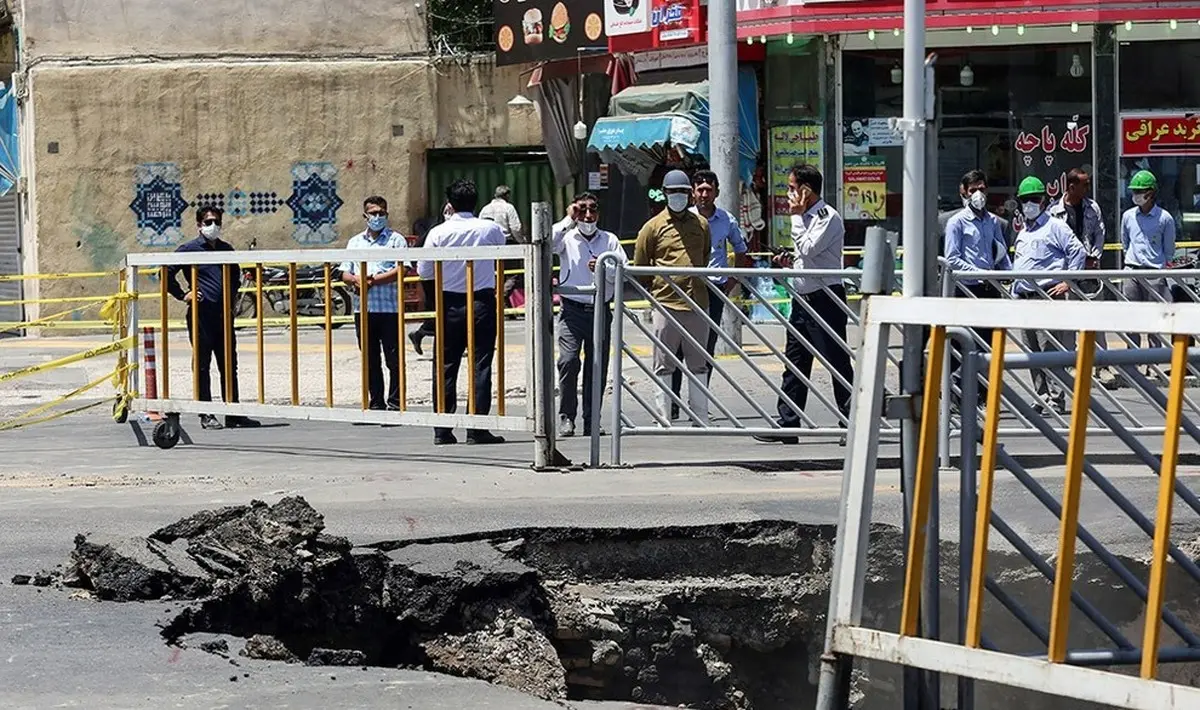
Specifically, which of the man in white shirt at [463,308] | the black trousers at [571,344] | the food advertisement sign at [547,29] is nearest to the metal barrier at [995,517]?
the man in white shirt at [463,308]

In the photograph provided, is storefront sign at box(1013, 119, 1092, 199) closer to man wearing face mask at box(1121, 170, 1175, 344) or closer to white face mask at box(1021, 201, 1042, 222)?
man wearing face mask at box(1121, 170, 1175, 344)

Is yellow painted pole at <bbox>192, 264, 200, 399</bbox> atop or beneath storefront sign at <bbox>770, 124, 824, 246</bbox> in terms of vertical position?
beneath

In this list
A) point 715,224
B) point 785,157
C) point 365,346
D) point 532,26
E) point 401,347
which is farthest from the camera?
point 532,26

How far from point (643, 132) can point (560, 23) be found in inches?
112

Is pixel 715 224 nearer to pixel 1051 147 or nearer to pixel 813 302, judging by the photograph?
pixel 813 302

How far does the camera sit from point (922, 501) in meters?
4.56

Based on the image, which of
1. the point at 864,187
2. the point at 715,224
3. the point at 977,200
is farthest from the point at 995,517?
the point at 864,187

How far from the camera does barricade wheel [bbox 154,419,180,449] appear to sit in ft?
36.4

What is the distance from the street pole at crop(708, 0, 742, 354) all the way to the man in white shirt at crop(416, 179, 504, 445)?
4.77 metres

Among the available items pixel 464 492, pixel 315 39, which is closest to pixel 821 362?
pixel 464 492

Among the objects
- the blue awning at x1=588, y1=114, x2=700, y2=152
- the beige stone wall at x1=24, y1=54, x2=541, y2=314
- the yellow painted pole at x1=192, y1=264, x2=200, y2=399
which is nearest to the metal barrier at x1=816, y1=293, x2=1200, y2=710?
the yellow painted pole at x1=192, y1=264, x2=200, y2=399

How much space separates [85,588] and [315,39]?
1876 cm

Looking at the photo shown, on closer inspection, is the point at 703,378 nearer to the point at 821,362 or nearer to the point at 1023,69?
the point at 821,362

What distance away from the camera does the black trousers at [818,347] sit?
9.98 metres
